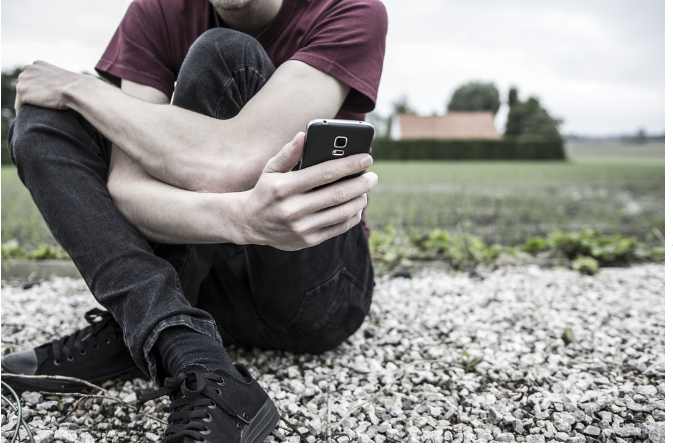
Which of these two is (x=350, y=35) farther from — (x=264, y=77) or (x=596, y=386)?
(x=596, y=386)

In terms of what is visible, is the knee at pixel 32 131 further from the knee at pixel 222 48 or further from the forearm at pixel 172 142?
the knee at pixel 222 48

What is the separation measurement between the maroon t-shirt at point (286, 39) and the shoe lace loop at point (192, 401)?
79 centimetres

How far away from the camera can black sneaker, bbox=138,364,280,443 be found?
3.00 ft

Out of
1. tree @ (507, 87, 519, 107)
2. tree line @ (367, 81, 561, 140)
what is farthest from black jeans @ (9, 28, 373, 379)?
tree @ (507, 87, 519, 107)

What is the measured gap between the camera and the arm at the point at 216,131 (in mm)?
1076

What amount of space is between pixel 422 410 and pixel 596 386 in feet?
1.78

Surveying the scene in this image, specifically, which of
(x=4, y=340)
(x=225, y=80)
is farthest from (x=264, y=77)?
(x=4, y=340)

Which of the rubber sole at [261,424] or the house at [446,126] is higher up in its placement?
the house at [446,126]

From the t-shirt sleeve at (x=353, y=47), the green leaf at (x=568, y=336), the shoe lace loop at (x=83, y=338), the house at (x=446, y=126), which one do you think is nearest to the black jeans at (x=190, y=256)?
the t-shirt sleeve at (x=353, y=47)

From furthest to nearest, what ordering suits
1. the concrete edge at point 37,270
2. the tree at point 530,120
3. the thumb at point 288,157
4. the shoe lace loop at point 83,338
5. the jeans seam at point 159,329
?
1. the tree at point 530,120
2. the concrete edge at point 37,270
3. the shoe lace loop at point 83,338
4. the jeans seam at point 159,329
5. the thumb at point 288,157

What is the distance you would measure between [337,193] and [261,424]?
1.80 feet

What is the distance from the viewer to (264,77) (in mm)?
1181

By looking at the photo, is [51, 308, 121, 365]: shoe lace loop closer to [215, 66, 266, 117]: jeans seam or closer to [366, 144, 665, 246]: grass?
[215, 66, 266, 117]: jeans seam

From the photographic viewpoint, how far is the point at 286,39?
1.37 m
